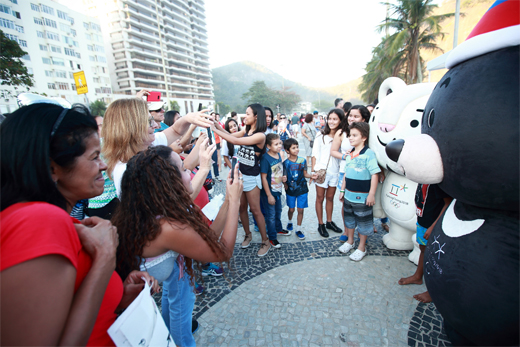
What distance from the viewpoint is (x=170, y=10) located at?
56.5 meters

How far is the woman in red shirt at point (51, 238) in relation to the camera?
0.61 m

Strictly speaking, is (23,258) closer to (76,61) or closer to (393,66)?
(393,66)

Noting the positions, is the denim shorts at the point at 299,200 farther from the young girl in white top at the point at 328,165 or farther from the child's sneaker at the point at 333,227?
the child's sneaker at the point at 333,227

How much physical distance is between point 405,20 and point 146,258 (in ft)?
76.9

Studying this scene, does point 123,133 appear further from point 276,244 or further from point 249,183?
point 276,244

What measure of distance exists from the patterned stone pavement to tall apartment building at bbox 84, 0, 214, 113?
135 feet

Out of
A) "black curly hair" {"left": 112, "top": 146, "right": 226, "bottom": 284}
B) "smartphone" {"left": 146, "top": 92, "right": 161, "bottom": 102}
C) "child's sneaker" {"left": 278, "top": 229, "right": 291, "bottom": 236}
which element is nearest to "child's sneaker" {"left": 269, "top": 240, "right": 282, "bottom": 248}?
"child's sneaker" {"left": 278, "top": 229, "right": 291, "bottom": 236}

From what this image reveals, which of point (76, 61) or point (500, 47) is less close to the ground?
point (76, 61)

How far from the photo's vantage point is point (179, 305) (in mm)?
1629

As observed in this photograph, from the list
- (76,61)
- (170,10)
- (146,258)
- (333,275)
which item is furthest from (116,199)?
(170,10)

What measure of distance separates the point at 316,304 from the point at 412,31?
21.9 metres

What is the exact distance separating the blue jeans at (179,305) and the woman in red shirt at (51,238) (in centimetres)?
58

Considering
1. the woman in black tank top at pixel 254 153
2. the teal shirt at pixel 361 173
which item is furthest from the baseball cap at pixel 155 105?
the teal shirt at pixel 361 173

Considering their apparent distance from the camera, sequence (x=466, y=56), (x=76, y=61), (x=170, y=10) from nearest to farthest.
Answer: (x=466, y=56) → (x=76, y=61) → (x=170, y=10)
